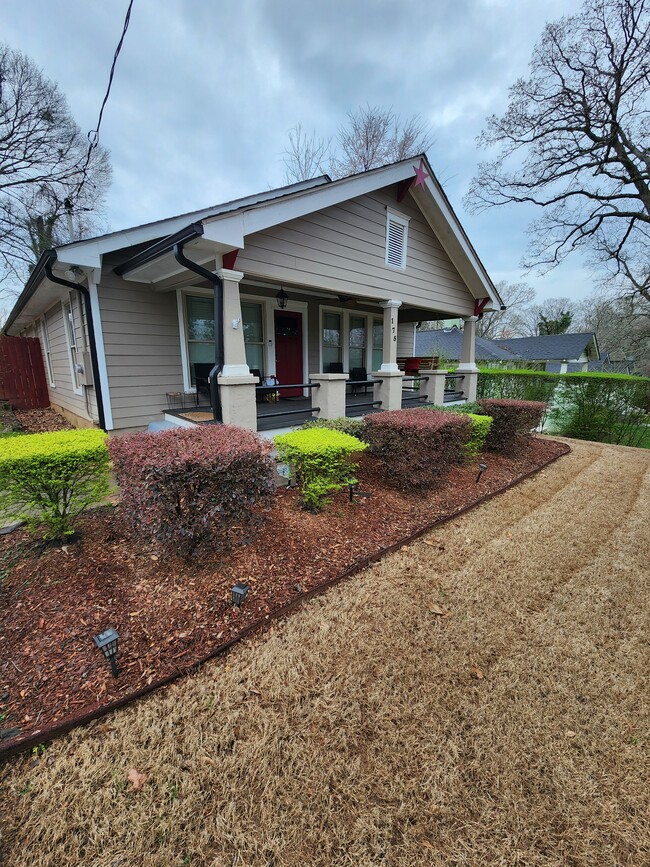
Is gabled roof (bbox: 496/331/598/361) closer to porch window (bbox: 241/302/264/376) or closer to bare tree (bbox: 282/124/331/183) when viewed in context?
bare tree (bbox: 282/124/331/183)

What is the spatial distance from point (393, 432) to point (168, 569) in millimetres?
3031

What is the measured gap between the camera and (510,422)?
22.6ft

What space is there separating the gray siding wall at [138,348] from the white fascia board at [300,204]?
2.44m

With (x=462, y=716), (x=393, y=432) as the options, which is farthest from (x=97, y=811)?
(x=393, y=432)

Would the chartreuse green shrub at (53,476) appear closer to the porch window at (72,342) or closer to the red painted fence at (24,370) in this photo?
the porch window at (72,342)

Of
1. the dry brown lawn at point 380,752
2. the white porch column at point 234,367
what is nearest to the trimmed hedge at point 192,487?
the dry brown lawn at point 380,752

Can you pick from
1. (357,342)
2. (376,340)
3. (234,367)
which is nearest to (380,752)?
(234,367)

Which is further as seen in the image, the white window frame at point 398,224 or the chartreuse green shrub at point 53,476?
the white window frame at point 398,224

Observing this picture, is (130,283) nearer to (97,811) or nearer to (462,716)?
(97,811)

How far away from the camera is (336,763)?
5.77 ft

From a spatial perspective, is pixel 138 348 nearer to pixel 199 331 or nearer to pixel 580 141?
pixel 199 331

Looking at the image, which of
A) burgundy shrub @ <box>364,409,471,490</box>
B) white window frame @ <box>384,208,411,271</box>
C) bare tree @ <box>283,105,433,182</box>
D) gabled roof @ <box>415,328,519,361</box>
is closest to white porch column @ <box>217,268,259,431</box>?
burgundy shrub @ <box>364,409,471,490</box>

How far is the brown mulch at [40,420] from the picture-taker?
8.26 meters

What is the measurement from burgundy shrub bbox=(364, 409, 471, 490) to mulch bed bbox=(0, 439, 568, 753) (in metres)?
0.57
